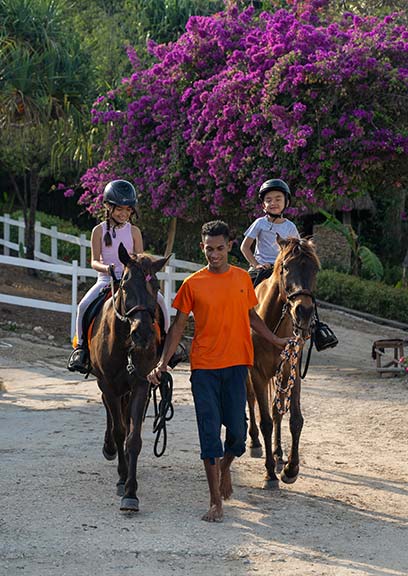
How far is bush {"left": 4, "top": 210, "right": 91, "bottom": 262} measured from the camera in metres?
26.2

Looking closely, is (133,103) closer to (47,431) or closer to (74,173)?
(47,431)

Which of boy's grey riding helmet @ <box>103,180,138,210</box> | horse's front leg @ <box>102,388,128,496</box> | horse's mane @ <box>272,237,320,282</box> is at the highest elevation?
boy's grey riding helmet @ <box>103,180,138,210</box>

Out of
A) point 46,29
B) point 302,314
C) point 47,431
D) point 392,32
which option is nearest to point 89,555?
point 302,314

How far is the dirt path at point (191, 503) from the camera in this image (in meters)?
6.53

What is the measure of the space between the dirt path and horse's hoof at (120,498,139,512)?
6 cm

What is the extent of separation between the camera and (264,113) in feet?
52.5

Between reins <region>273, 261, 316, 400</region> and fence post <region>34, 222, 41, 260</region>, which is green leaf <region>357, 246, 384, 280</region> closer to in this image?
fence post <region>34, 222, 41, 260</region>

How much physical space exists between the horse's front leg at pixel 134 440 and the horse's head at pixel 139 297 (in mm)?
588

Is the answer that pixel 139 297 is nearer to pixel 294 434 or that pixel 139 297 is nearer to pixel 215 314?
pixel 215 314

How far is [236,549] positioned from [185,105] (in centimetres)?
1204

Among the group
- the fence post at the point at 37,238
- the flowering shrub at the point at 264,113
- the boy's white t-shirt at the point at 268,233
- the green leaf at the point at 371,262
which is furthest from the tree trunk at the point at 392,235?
the boy's white t-shirt at the point at 268,233

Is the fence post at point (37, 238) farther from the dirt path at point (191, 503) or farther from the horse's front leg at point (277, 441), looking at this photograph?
the horse's front leg at point (277, 441)

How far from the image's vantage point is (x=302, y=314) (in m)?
7.75

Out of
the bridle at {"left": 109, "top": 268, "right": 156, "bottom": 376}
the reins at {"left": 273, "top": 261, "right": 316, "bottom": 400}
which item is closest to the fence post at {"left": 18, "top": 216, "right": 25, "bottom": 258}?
the reins at {"left": 273, "top": 261, "right": 316, "bottom": 400}
